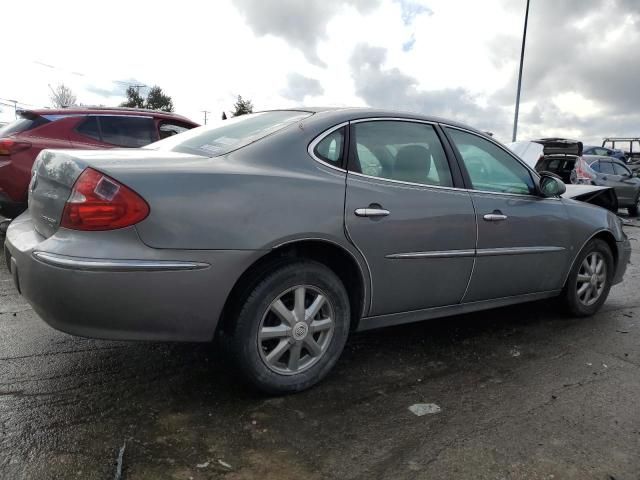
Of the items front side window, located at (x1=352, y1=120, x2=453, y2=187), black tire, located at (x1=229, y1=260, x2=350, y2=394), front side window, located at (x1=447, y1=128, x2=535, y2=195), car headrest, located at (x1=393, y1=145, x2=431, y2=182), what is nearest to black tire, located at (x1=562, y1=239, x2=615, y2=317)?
front side window, located at (x1=447, y1=128, x2=535, y2=195)

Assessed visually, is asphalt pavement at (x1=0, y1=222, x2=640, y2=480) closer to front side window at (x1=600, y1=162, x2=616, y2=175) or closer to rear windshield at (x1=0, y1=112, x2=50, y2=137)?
rear windshield at (x1=0, y1=112, x2=50, y2=137)

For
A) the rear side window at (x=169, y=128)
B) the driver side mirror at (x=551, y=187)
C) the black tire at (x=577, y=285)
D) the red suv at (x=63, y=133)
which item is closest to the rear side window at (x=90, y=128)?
the red suv at (x=63, y=133)

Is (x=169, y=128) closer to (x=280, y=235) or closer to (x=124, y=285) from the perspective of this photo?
(x=280, y=235)

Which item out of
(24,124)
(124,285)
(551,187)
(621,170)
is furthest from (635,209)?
(124,285)

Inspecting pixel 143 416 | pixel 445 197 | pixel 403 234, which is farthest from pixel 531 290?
pixel 143 416

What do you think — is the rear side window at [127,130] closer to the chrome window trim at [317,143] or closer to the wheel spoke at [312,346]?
the chrome window trim at [317,143]

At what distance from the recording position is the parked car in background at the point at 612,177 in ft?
42.3

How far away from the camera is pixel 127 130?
6.89 m

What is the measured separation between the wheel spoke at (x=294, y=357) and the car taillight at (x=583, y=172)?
12019 mm

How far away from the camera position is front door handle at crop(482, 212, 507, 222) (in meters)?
3.50

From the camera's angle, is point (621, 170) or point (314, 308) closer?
point (314, 308)

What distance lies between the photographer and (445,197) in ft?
10.8

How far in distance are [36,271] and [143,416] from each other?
822 millimetres

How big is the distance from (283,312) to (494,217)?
1.68m
